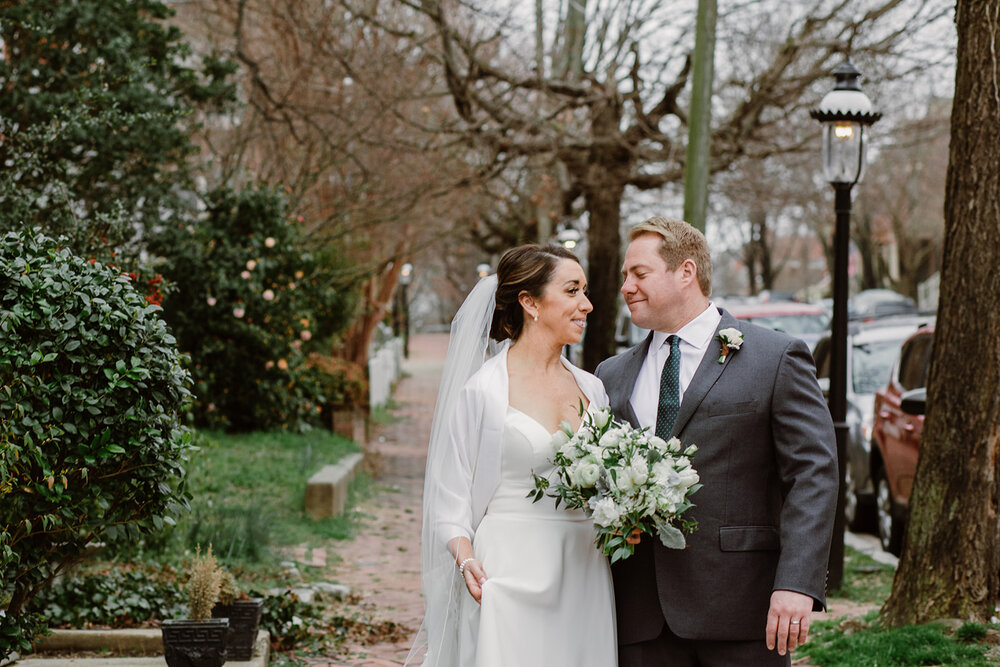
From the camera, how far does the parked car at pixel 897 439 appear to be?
9.99m

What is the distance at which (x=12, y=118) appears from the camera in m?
9.55

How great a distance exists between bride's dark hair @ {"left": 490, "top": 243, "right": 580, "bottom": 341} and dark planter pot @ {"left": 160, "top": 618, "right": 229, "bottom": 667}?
7.03 ft

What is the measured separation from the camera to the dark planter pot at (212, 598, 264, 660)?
6.13 metres

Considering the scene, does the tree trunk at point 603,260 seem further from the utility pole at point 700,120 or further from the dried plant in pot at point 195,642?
the dried plant in pot at point 195,642

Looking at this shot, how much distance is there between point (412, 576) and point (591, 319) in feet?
30.0

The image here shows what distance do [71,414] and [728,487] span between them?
268cm

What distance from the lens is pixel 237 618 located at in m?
6.15

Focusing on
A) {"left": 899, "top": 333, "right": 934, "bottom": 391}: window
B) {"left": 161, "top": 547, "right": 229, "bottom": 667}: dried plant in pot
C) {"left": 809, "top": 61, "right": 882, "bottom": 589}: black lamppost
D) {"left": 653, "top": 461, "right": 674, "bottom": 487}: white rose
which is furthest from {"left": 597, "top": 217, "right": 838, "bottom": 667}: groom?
{"left": 899, "top": 333, "right": 934, "bottom": 391}: window

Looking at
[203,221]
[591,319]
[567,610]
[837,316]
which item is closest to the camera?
[567,610]

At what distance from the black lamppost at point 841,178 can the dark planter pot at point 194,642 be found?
5.01 meters

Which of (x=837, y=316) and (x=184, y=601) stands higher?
(x=837, y=316)

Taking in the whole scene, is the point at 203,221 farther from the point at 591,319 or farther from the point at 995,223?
the point at 995,223

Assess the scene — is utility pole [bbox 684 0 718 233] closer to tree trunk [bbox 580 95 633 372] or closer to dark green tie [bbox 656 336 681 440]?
tree trunk [bbox 580 95 633 372]

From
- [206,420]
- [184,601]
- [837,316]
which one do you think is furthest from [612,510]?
[206,420]
